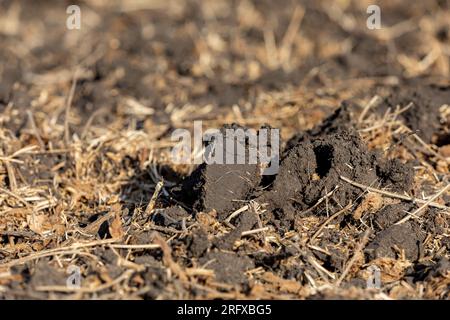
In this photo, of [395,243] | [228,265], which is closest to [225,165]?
[228,265]

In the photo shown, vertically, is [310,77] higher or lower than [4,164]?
higher

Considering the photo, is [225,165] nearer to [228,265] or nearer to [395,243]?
[228,265]

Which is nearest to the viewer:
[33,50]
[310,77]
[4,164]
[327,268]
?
[327,268]

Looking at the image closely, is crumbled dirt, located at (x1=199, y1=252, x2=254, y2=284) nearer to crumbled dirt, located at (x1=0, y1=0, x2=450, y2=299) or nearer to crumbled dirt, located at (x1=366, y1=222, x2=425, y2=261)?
crumbled dirt, located at (x1=0, y1=0, x2=450, y2=299)

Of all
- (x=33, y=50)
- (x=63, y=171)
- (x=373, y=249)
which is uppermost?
(x=33, y=50)

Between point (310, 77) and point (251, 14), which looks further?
point (251, 14)

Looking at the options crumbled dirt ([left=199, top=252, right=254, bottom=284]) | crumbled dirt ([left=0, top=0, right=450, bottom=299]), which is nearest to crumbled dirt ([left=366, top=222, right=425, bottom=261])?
crumbled dirt ([left=0, top=0, right=450, bottom=299])
